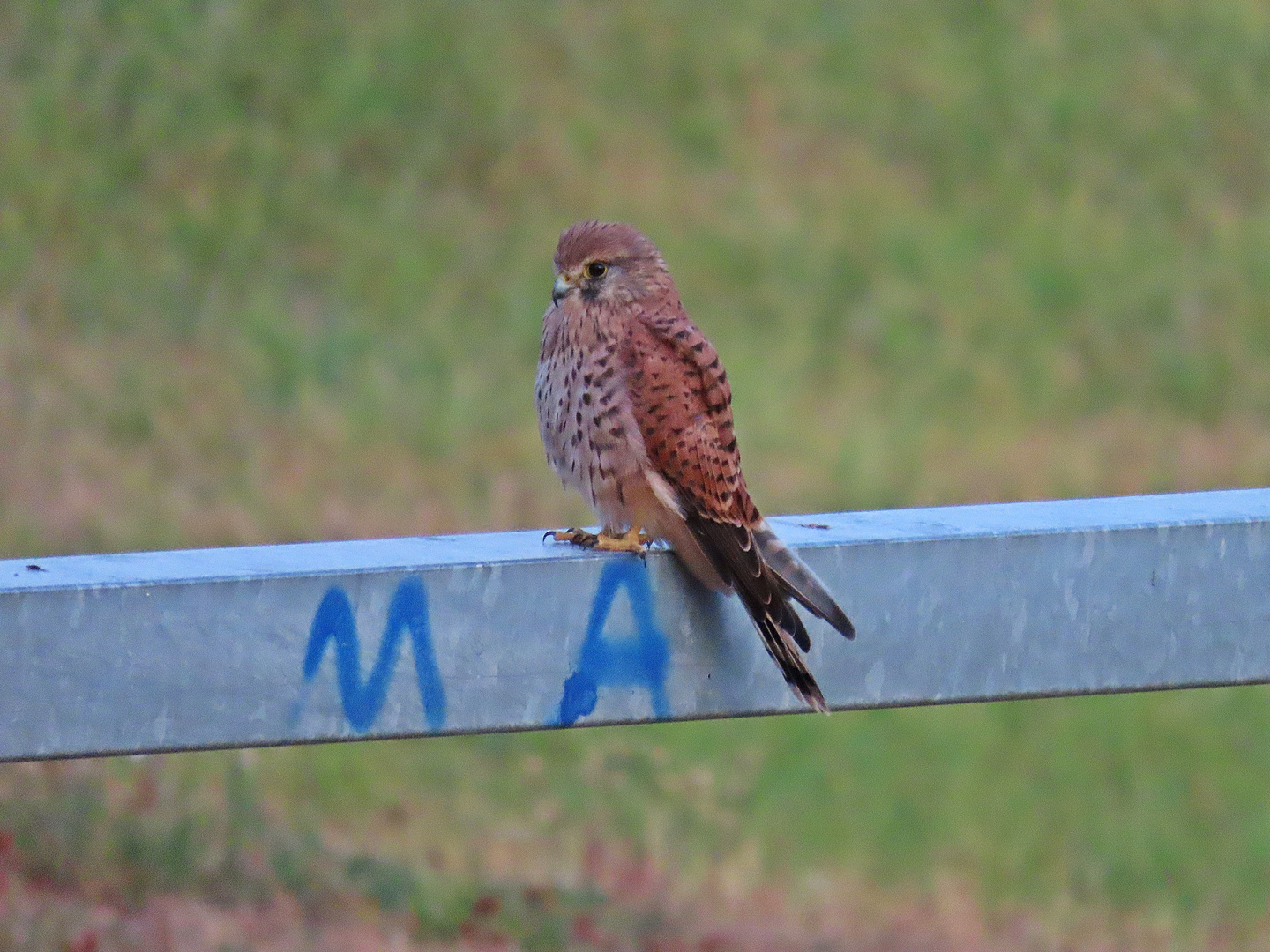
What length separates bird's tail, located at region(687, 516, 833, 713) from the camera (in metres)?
1.79

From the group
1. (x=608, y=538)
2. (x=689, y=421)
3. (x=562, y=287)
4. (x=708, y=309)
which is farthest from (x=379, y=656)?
(x=708, y=309)

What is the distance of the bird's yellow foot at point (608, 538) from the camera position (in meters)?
2.36

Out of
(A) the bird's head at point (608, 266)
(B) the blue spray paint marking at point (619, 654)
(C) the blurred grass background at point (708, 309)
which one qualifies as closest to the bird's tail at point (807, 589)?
(B) the blue spray paint marking at point (619, 654)

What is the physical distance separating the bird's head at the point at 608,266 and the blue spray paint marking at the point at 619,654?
121cm

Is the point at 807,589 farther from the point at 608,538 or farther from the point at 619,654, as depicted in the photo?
the point at 608,538

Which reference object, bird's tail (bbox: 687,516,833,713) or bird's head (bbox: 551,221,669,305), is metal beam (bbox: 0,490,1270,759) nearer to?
bird's tail (bbox: 687,516,833,713)

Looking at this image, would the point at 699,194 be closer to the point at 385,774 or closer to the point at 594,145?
the point at 594,145

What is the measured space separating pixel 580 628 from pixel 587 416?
110 centimetres

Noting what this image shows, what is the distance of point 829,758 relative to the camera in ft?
15.1

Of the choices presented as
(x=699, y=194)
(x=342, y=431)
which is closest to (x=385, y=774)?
(x=342, y=431)

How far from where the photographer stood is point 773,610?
72.0 inches

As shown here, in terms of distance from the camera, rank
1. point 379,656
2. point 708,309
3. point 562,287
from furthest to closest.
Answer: point 708,309 < point 562,287 < point 379,656

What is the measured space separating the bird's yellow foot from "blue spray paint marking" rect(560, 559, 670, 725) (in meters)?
0.38

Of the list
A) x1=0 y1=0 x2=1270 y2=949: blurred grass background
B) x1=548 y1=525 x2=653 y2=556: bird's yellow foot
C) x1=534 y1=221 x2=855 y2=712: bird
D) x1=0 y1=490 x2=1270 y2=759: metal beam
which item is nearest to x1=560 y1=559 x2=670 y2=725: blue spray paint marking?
x1=0 y1=490 x2=1270 y2=759: metal beam
